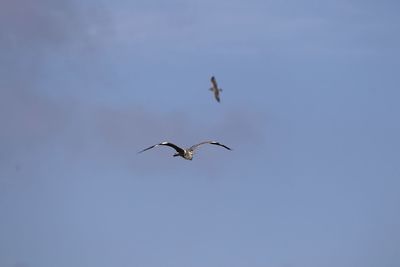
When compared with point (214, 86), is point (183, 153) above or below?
below

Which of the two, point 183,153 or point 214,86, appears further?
point 214,86

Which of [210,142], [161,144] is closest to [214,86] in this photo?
[210,142]

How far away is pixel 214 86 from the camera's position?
286 feet

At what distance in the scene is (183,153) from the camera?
266 feet

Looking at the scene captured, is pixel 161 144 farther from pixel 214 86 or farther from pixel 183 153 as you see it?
pixel 214 86

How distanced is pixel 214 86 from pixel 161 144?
13388mm

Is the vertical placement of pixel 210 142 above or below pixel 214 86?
below

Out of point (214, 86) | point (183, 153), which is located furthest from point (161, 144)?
point (214, 86)

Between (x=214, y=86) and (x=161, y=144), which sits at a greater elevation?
(x=214, y=86)

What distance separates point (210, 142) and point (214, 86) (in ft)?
23.7

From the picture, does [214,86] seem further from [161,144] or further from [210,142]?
→ [161,144]

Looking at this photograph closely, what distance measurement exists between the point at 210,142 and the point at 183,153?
15.7 feet

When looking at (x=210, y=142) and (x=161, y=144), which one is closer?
(x=161, y=144)
